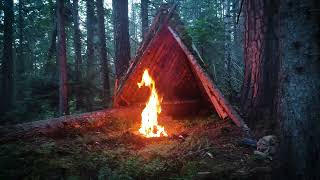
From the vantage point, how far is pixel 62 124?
870 cm

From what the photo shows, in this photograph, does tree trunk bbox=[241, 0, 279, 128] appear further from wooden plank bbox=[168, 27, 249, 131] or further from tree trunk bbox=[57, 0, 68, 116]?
tree trunk bbox=[57, 0, 68, 116]

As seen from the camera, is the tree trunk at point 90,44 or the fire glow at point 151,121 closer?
the fire glow at point 151,121

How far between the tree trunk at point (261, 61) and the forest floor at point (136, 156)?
2.48 ft

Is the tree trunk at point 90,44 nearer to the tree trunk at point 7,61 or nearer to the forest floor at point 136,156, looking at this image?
the tree trunk at point 7,61

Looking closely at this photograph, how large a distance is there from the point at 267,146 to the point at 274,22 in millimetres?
3055

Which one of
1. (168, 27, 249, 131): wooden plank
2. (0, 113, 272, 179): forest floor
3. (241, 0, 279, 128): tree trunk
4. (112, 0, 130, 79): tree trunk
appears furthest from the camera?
(112, 0, 130, 79): tree trunk

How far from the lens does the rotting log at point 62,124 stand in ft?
24.5

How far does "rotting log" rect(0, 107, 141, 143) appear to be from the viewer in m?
7.47

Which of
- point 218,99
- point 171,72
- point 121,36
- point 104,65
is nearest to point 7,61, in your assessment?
point 104,65

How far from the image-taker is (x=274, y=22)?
7.38 m

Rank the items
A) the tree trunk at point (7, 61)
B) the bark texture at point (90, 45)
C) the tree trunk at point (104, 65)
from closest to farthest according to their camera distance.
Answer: the tree trunk at point (104, 65) < the bark texture at point (90, 45) < the tree trunk at point (7, 61)

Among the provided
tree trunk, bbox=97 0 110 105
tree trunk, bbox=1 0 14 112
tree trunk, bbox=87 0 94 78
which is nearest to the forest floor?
tree trunk, bbox=97 0 110 105

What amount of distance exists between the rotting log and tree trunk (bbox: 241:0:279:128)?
13.7ft

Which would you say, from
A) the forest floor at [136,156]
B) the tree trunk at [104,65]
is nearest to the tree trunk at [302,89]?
the forest floor at [136,156]
